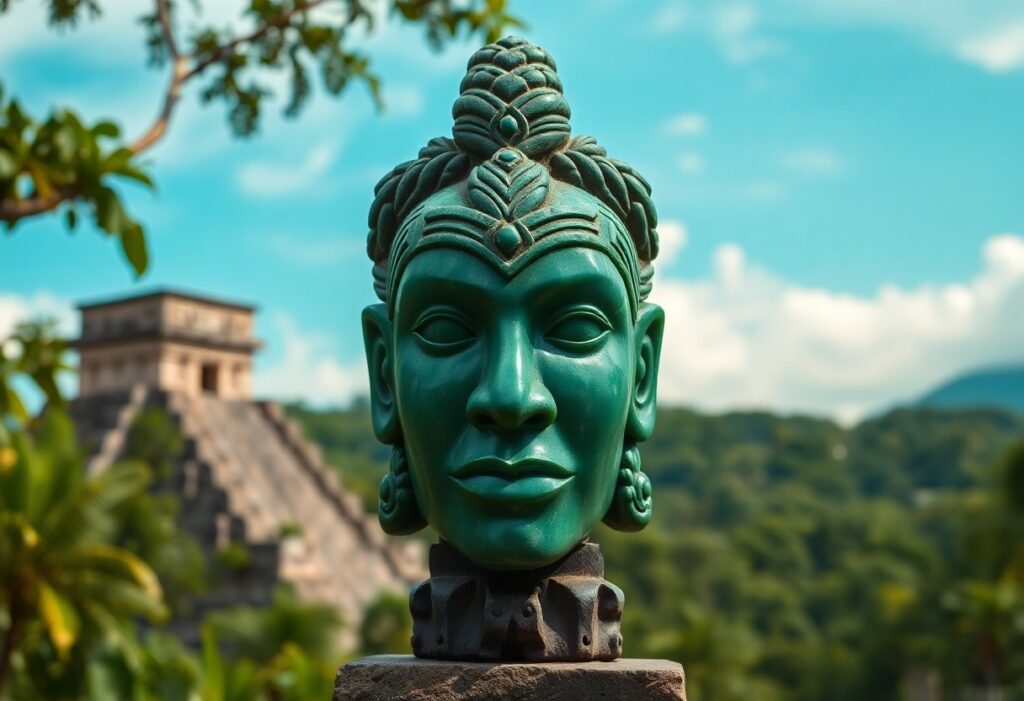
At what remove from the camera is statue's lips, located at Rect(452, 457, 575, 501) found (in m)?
4.61

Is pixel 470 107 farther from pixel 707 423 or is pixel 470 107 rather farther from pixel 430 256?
pixel 707 423

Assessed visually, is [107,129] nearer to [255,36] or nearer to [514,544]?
[255,36]

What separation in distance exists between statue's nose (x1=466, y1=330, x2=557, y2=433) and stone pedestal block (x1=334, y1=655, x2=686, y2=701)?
84 cm

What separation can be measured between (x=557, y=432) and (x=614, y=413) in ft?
0.78

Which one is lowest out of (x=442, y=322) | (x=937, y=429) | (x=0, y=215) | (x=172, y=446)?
(x=442, y=322)

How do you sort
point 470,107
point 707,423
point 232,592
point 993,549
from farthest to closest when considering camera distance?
point 707,423
point 232,592
point 993,549
point 470,107

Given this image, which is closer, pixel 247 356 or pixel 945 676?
pixel 945 676

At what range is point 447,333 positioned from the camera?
484cm

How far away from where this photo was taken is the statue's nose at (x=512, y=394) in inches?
179

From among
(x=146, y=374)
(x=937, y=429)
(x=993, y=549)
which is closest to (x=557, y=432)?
(x=993, y=549)

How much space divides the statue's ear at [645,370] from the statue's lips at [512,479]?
0.57m

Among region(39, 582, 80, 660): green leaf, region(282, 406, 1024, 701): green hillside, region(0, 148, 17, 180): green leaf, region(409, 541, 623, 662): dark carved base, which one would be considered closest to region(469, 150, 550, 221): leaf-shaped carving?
region(409, 541, 623, 662): dark carved base

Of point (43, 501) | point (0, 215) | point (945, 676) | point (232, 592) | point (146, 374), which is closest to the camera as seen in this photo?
point (0, 215)

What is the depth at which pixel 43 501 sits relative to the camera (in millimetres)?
14977
